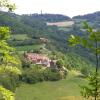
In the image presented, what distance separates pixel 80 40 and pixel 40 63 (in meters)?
172

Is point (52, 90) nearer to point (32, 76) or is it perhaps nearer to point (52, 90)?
point (52, 90)

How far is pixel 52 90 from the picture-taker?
155 metres

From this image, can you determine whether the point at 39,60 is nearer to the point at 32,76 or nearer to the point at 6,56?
the point at 32,76

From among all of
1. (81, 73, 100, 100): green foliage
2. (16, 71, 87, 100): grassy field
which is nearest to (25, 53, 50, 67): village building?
(16, 71, 87, 100): grassy field

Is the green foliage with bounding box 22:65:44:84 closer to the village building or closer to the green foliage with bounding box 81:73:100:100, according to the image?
the village building

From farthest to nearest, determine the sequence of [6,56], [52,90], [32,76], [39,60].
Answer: [39,60] → [32,76] → [52,90] → [6,56]

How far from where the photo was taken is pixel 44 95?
14588cm

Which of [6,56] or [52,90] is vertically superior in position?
[6,56]

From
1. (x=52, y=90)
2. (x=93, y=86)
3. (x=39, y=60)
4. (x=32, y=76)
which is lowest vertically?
(x=52, y=90)

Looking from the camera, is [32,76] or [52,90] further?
[32,76]

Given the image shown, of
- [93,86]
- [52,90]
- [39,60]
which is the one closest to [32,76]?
[52,90]

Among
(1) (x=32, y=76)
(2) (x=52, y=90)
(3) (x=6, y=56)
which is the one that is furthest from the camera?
(1) (x=32, y=76)

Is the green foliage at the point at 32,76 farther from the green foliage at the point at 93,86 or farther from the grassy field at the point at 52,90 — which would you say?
the green foliage at the point at 93,86

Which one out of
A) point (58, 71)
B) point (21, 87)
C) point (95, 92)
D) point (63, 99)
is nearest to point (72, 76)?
point (58, 71)
